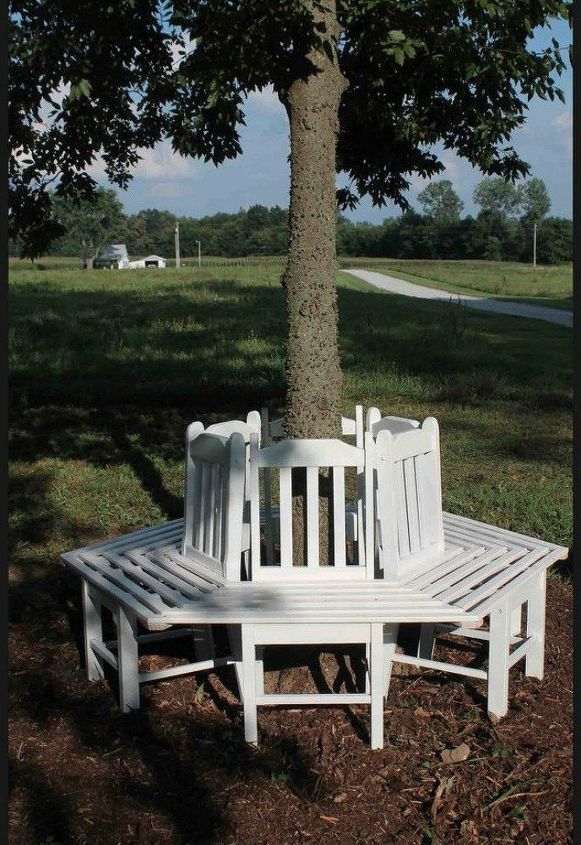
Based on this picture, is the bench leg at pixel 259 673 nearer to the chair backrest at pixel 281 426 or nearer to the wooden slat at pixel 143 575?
the wooden slat at pixel 143 575

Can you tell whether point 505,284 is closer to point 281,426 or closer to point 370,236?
point 281,426

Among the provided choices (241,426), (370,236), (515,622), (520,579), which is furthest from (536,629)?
(370,236)

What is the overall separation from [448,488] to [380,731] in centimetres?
401

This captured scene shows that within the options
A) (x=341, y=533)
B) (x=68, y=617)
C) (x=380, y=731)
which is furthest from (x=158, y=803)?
(x=68, y=617)

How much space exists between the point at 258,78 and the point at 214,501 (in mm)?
1855

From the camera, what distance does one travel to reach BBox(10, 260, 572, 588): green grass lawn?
22.3ft

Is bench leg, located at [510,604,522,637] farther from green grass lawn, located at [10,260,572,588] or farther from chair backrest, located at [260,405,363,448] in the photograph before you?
green grass lawn, located at [10,260,572,588]

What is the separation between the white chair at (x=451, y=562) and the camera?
356 centimetres

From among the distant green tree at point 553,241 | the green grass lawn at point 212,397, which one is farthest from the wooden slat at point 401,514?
the distant green tree at point 553,241

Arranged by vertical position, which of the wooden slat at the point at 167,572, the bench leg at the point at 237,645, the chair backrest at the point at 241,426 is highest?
the chair backrest at the point at 241,426

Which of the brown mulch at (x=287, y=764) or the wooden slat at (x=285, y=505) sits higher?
the wooden slat at (x=285, y=505)

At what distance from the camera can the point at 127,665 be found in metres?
3.67

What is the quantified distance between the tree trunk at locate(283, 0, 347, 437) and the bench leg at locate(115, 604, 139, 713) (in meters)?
1.15

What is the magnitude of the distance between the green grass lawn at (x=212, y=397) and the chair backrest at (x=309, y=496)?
90.3 inches
